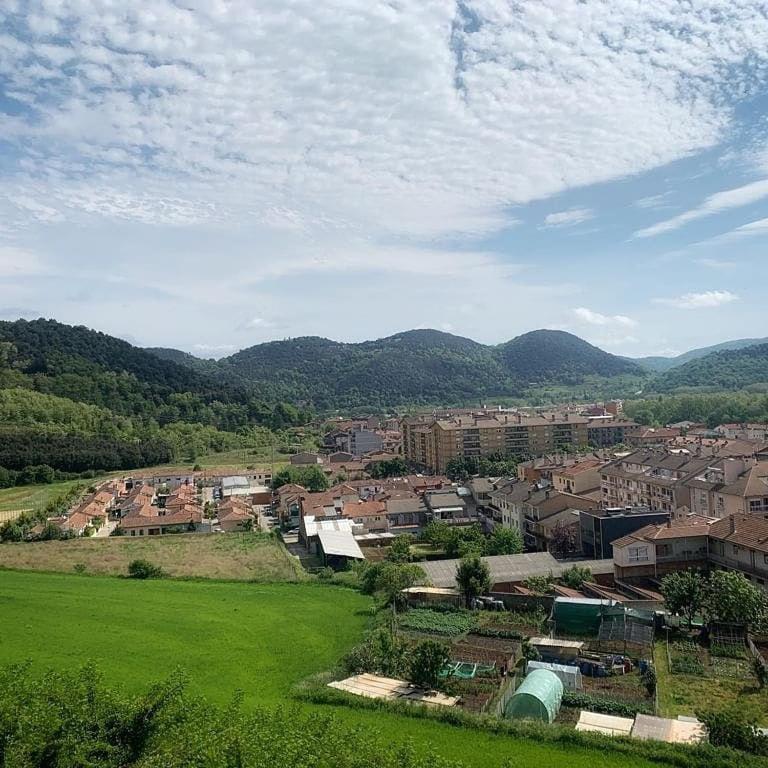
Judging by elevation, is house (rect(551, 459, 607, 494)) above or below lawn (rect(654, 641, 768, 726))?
above

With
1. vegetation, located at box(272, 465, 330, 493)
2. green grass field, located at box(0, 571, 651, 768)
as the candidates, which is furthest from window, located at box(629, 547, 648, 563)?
vegetation, located at box(272, 465, 330, 493)

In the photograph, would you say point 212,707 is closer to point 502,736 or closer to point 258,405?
point 502,736

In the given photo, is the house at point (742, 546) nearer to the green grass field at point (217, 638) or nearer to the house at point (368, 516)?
the green grass field at point (217, 638)

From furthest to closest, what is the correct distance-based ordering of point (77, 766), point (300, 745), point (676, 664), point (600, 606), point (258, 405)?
point (258, 405)
point (600, 606)
point (676, 664)
point (77, 766)
point (300, 745)

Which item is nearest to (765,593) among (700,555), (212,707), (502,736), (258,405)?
(700,555)

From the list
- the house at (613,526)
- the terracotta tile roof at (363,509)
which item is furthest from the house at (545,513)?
the terracotta tile roof at (363,509)

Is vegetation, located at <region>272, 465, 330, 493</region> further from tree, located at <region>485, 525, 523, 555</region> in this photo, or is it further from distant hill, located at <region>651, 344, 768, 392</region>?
distant hill, located at <region>651, 344, 768, 392</region>
